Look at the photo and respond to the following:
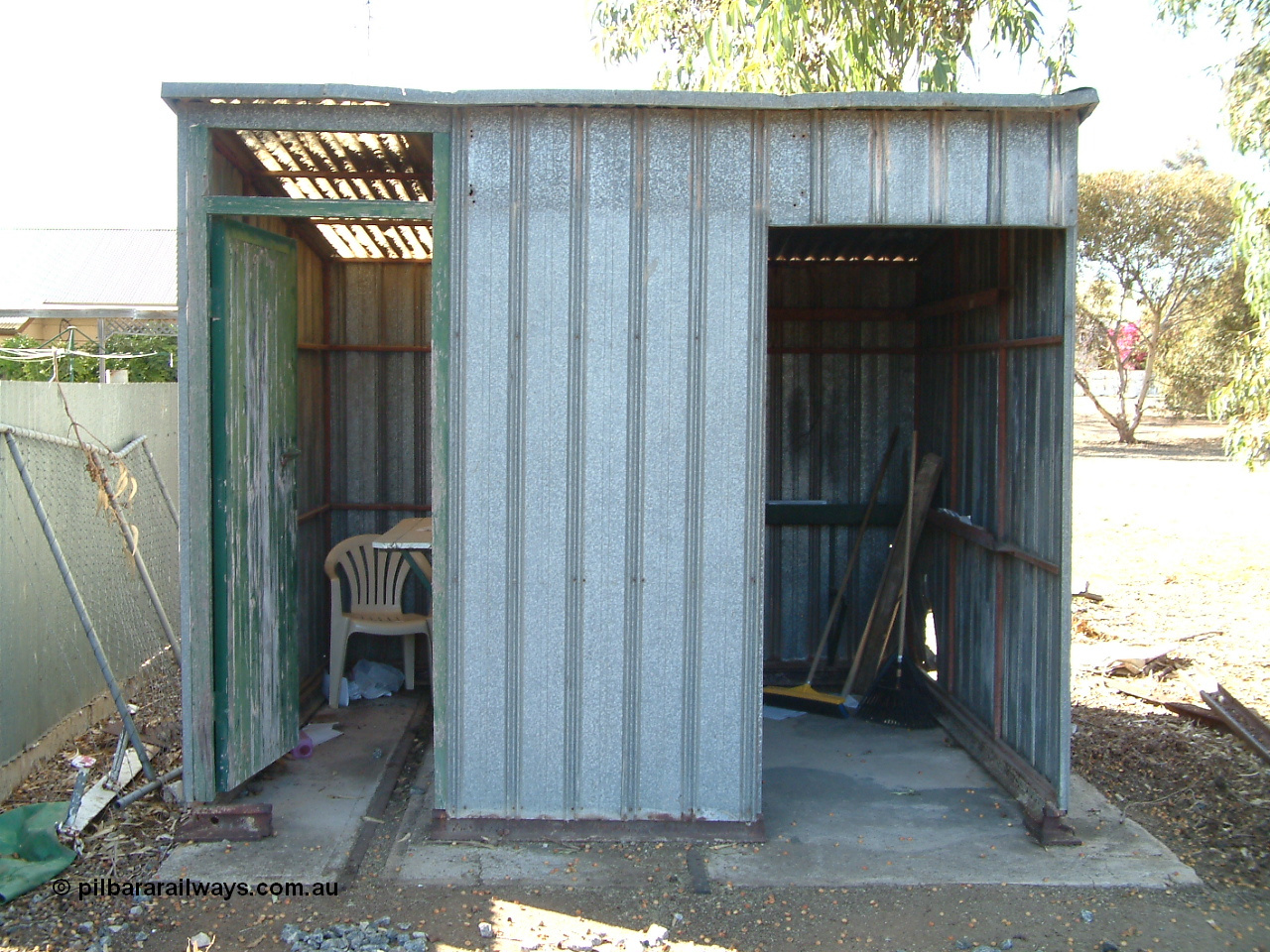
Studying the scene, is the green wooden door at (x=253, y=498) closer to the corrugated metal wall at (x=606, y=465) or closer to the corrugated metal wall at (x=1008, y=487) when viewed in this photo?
the corrugated metal wall at (x=606, y=465)

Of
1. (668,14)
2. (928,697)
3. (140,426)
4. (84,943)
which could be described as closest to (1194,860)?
(928,697)

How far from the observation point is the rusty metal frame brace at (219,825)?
4.55 metres

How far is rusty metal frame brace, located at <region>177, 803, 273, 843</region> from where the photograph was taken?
4.55 metres

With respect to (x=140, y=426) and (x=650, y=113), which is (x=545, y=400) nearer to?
(x=650, y=113)

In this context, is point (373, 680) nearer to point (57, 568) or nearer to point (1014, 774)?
point (57, 568)

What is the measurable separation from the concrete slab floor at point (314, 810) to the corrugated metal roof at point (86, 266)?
2031cm

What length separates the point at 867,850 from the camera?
4594 millimetres

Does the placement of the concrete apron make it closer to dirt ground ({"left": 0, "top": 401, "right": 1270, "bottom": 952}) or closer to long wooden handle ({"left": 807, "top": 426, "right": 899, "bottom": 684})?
dirt ground ({"left": 0, "top": 401, "right": 1270, "bottom": 952})

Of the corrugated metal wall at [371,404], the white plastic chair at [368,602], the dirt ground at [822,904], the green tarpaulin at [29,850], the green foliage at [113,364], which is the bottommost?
the dirt ground at [822,904]

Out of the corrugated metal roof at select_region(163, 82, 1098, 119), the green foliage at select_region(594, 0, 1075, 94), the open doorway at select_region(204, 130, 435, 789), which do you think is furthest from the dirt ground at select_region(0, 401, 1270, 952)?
the green foliage at select_region(594, 0, 1075, 94)

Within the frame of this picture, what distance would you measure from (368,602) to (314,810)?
2006mm

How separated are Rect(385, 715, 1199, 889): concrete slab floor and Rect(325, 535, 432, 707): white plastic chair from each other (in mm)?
1227

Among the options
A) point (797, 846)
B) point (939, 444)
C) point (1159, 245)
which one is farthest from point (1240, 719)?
point (1159, 245)

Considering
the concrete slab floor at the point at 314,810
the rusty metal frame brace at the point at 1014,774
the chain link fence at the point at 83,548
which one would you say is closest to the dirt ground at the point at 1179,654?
the rusty metal frame brace at the point at 1014,774
